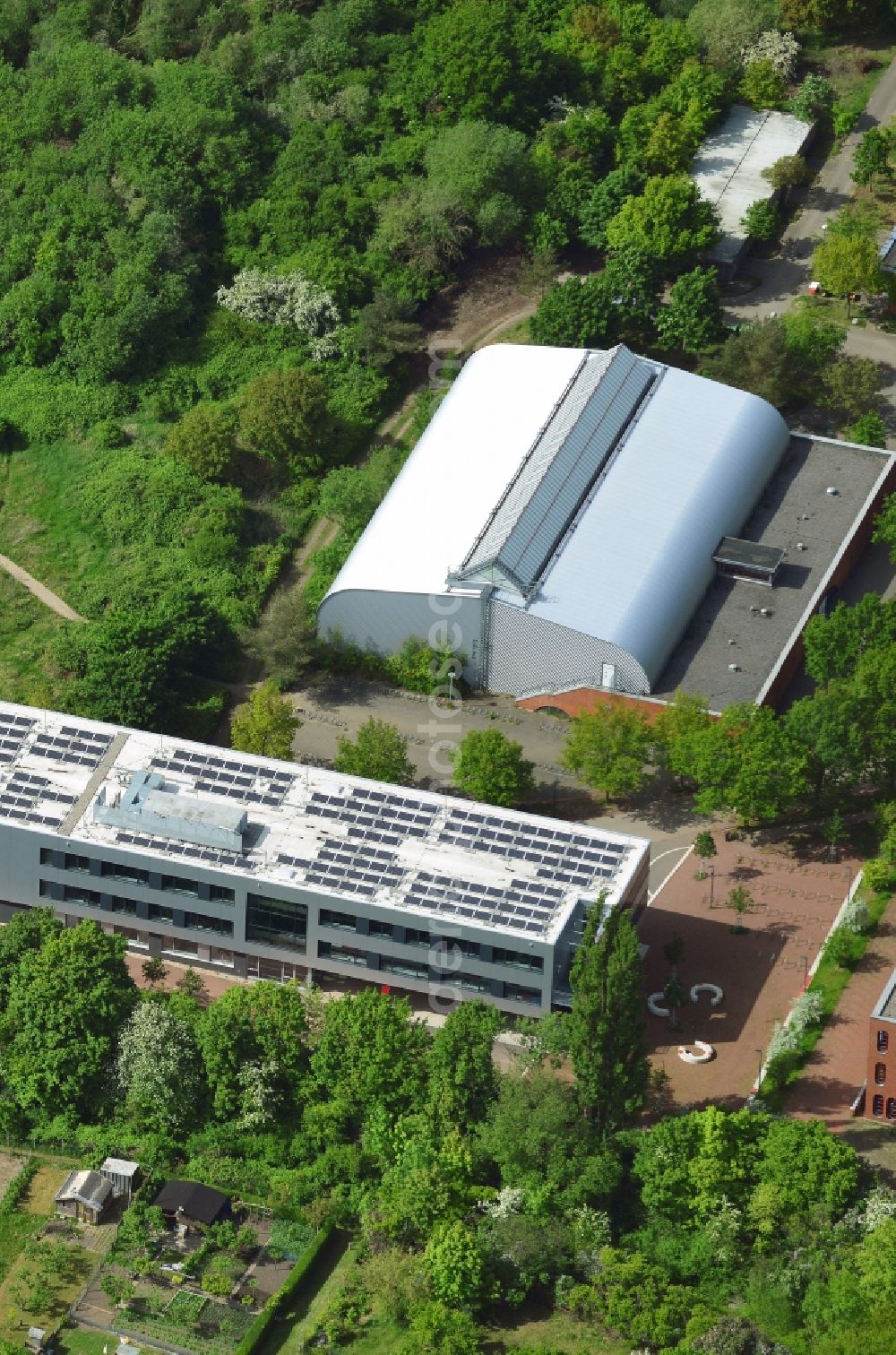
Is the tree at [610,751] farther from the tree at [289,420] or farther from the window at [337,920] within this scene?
the tree at [289,420]

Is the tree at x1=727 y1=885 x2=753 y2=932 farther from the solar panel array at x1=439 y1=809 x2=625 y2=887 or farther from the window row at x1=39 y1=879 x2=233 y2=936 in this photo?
the window row at x1=39 y1=879 x2=233 y2=936

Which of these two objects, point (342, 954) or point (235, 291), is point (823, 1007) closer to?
point (342, 954)

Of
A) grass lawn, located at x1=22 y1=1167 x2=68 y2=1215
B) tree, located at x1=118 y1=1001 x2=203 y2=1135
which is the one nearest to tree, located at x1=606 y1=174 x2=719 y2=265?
tree, located at x1=118 y1=1001 x2=203 y2=1135

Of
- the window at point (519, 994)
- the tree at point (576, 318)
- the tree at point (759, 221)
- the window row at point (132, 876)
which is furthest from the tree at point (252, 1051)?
the tree at point (759, 221)

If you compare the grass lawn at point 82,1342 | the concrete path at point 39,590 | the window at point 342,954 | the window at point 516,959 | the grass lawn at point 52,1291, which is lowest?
the grass lawn at point 52,1291

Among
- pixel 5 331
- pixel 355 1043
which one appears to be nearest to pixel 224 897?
pixel 355 1043

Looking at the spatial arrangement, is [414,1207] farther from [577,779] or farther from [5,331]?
[5,331]

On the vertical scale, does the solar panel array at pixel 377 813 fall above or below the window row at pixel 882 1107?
above
